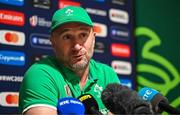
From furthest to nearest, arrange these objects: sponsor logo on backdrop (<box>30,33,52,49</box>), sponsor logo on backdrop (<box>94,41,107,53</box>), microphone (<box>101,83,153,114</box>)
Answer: sponsor logo on backdrop (<box>94,41,107,53</box>) → sponsor logo on backdrop (<box>30,33,52,49</box>) → microphone (<box>101,83,153,114</box>)

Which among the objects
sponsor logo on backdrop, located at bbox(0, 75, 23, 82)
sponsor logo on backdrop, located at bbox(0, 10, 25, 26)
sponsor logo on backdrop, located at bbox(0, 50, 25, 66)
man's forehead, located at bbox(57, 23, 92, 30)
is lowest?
sponsor logo on backdrop, located at bbox(0, 75, 23, 82)

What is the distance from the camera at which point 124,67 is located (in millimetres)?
2896

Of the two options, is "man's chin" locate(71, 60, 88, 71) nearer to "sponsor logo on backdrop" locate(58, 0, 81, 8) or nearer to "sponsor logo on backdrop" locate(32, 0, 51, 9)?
"sponsor logo on backdrop" locate(32, 0, 51, 9)

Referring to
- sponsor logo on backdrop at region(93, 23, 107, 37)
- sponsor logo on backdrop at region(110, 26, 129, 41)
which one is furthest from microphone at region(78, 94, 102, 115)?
sponsor logo on backdrop at region(110, 26, 129, 41)

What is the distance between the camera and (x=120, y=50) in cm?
288

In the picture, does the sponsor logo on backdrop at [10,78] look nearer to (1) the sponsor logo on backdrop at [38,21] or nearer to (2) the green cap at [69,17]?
(1) the sponsor logo on backdrop at [38,21]

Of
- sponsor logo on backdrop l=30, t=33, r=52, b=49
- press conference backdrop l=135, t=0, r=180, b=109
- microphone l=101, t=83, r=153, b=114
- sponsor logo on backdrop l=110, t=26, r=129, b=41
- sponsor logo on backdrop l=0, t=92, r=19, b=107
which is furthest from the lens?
press conference backdrop l=135, t=0, r=180, b=109

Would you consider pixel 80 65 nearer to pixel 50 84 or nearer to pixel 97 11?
pixel 50 84

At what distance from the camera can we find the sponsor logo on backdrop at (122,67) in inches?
111

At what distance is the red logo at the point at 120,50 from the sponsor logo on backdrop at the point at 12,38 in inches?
29.5

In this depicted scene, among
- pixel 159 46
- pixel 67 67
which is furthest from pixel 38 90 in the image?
pixel 159 46

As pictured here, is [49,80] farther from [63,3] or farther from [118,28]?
[118,28]

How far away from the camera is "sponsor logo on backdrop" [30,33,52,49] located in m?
2.39

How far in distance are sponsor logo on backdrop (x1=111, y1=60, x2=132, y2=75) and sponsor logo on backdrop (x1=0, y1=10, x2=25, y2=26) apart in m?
0.77
